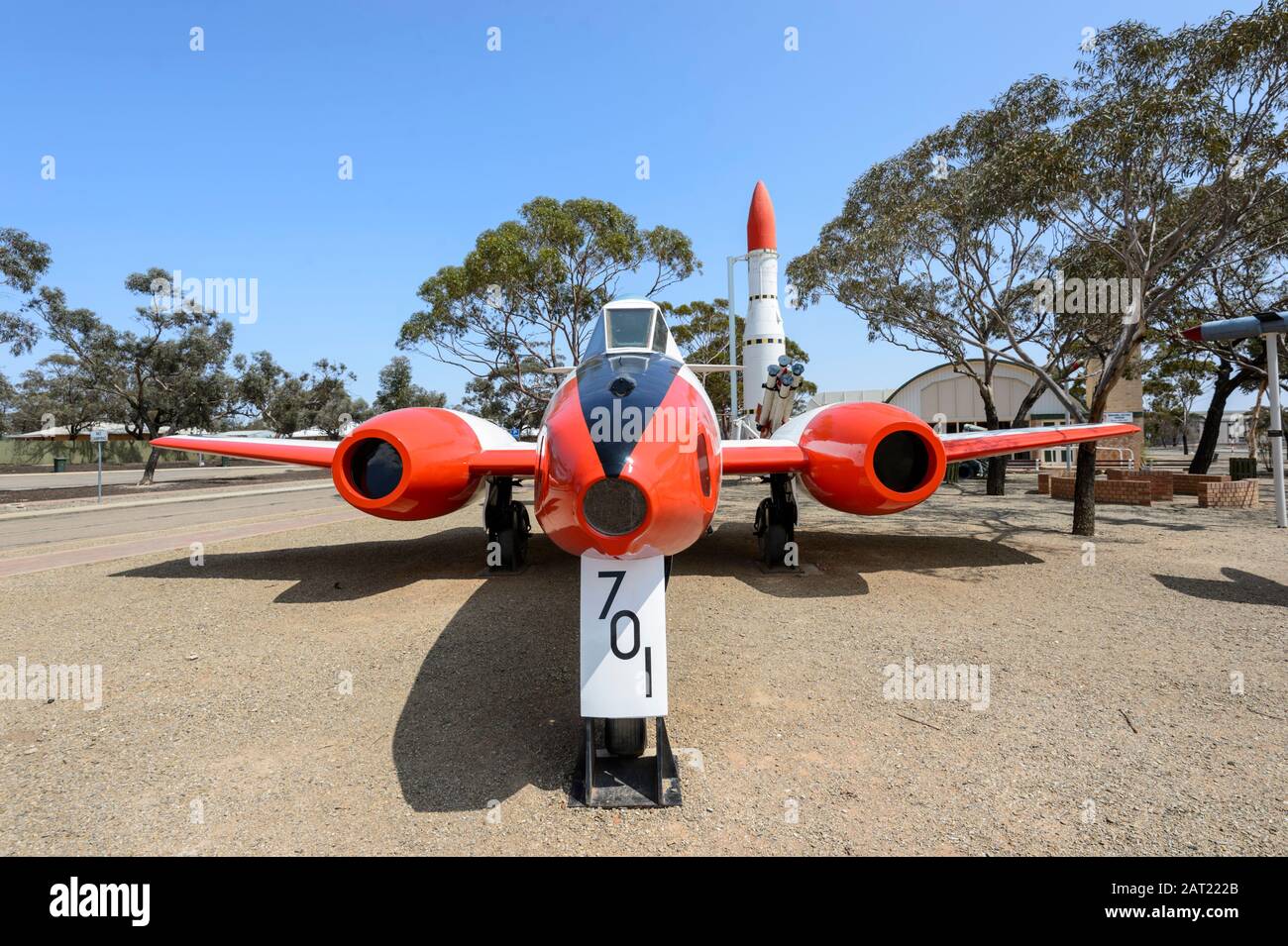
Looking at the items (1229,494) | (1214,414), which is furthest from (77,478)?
(1214,414)

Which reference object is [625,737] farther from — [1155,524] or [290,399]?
[290,399]

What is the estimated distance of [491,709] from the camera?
4090 millimetres

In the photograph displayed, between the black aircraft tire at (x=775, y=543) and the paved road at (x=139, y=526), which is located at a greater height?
the black aircraft tire at (x=775, y=543)

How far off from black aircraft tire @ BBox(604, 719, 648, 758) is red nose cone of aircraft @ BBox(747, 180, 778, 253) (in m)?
16.9

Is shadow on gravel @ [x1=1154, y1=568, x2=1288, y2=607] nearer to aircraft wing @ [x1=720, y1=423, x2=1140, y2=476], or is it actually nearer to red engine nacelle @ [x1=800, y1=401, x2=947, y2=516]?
aircraft wing @ [x1=720, y1=423, x2=1140, y2=476]

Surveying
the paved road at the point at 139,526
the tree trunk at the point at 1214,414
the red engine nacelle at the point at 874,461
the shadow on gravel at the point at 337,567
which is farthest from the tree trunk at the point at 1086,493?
the paved road at the point at 139,526

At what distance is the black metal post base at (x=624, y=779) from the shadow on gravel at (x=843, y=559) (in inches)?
153

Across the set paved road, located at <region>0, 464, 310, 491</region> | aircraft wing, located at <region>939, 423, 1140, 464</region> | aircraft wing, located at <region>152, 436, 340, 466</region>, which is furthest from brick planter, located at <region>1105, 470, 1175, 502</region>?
paved road, located at <region>0, 464, 310, 491</region>

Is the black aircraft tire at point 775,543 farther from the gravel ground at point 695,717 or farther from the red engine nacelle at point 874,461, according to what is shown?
the red engine nacelle at point 874,461

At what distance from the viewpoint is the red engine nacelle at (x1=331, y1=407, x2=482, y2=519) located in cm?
650

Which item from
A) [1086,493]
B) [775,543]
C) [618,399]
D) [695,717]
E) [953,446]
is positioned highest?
[618,399]

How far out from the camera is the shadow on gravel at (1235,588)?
6449 millimetres

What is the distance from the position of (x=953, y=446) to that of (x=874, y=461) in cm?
245
